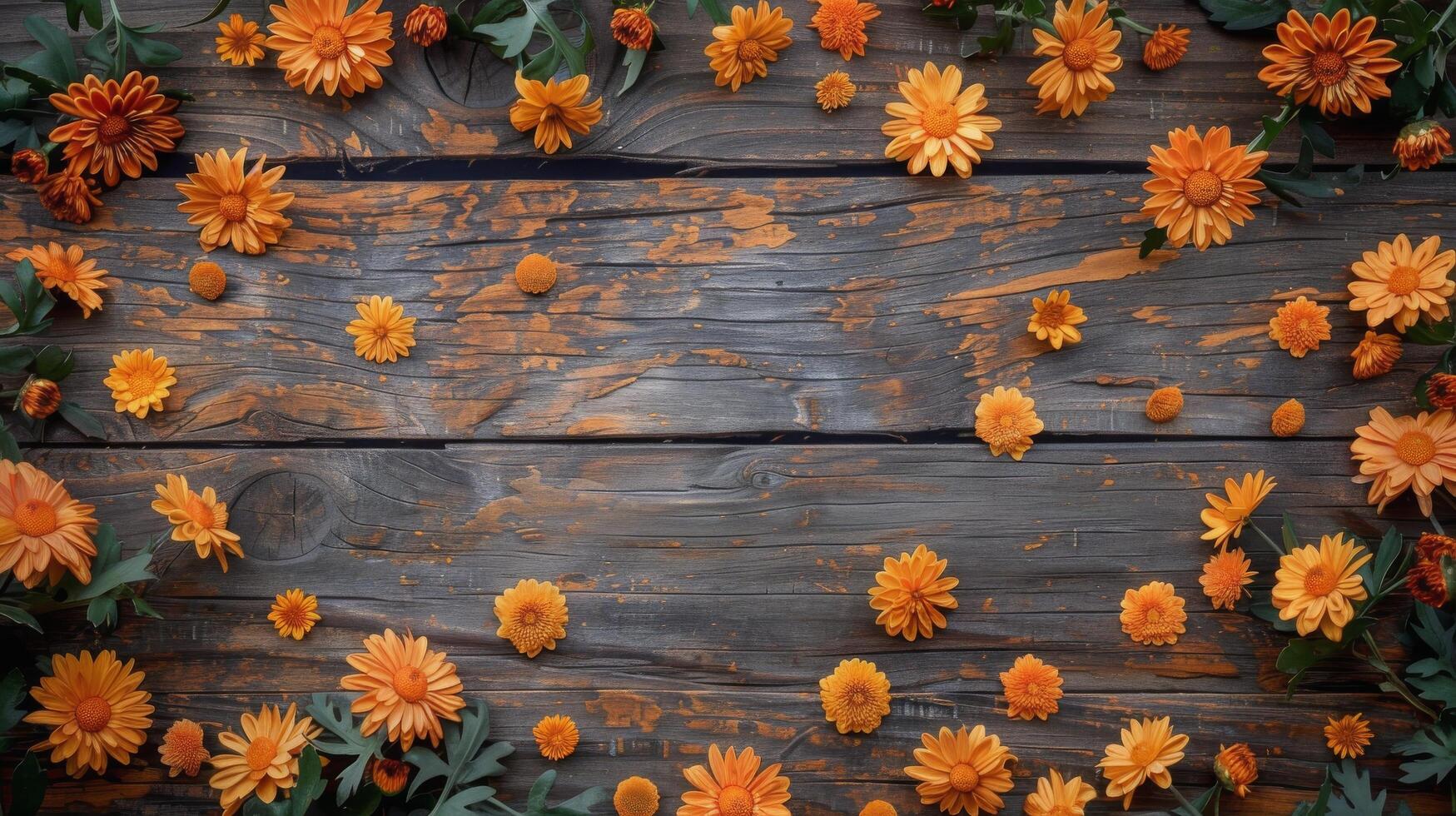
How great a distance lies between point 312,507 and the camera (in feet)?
5.07

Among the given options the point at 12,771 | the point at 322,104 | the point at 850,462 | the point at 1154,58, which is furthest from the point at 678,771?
the point at 1154,58

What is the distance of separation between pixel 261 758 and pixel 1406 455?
207 centimetres

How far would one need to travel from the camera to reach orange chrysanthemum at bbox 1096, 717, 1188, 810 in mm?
1469

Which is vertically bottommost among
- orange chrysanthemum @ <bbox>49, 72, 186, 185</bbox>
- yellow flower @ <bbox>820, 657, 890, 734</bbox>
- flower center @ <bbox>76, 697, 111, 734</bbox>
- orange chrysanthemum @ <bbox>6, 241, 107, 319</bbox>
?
flower center @ <bbox>76, 697, 111, 734</bbox>

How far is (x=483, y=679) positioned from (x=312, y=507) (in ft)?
1.45

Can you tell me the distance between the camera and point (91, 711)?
146cm

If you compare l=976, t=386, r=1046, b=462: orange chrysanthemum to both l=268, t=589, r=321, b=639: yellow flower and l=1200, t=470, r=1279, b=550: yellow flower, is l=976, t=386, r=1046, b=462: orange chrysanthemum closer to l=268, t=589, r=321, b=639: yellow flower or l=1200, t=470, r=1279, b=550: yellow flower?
l=1200, t=470, r=1279, b=550: yellow flower

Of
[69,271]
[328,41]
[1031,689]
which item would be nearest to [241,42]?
[328,41]

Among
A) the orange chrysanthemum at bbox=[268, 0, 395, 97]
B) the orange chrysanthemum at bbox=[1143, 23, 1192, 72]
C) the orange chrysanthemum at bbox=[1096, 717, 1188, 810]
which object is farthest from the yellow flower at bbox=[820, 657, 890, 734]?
the orange chrysanthemum at bbox=[268, 0, 395, 97]

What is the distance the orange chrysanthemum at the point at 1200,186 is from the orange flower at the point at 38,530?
1.90m

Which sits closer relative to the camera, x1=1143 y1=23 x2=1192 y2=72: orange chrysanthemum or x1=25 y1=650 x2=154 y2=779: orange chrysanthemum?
x1=25 y1=650 x2=154 y2=779: orange chrysanthemum

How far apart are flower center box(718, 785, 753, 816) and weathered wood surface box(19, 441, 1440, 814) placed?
88 mm

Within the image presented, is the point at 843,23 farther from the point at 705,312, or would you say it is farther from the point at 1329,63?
the point at 1329,63

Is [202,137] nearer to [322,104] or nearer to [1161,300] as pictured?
[322,104]
